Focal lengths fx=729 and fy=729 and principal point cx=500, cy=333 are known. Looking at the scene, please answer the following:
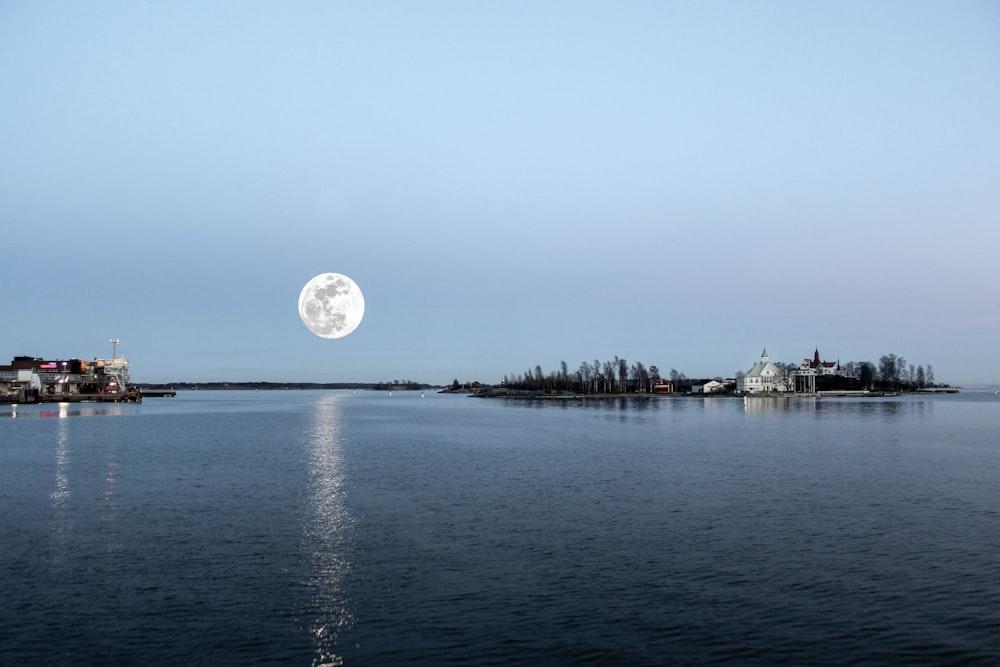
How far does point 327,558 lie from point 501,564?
6030mm

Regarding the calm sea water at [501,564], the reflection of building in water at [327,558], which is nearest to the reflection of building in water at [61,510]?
the calm sea water at [501,564]

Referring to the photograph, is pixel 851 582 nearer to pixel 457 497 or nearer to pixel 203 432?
pixel 457 497

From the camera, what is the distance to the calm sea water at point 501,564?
17203mm

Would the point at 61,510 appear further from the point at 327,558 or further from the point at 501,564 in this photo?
the point at 501,564

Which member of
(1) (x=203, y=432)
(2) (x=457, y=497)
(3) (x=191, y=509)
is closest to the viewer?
(3) (x=191, y=509)

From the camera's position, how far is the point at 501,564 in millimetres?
23656

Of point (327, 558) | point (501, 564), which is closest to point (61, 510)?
point (327, 558)

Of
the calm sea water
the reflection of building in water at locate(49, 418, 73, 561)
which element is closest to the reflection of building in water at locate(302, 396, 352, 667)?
the calm sea water

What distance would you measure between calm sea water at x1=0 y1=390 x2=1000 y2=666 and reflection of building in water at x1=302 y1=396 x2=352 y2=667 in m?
0.11

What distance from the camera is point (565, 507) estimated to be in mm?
33625

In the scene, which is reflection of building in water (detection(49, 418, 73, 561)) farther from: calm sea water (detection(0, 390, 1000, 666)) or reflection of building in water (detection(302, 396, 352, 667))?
reflection of building in water (detection(302, 396, 352, 667))

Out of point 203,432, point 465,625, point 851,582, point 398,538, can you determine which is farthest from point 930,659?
point 203,432

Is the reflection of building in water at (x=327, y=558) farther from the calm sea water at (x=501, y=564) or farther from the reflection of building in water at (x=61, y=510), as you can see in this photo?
the reflection of building in water at (x=61, y=510)

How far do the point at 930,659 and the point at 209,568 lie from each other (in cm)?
2009
